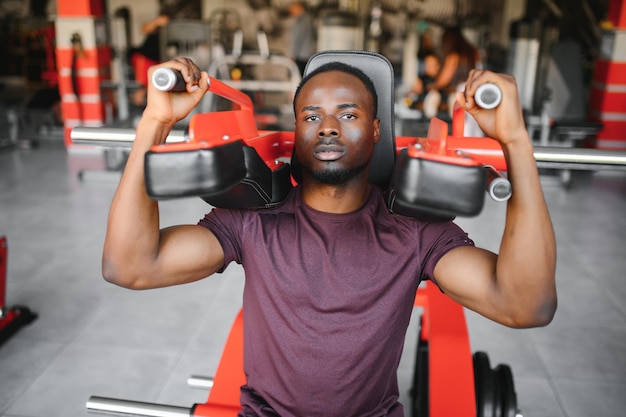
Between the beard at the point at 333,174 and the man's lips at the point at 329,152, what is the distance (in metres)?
0.02

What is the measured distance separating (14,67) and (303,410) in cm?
1253

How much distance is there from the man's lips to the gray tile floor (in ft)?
4.09

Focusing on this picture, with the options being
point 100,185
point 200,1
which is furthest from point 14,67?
point 100,185


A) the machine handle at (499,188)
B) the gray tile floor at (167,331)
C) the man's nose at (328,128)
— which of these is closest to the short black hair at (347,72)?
the man's nose at (328,128)

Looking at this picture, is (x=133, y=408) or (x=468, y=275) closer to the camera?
(x=468, y=275)

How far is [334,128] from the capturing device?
115 centimetres

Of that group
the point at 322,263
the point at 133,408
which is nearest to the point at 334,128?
the point at 322,263

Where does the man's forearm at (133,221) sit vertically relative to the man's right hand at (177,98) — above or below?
below

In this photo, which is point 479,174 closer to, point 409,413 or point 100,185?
point 409,413

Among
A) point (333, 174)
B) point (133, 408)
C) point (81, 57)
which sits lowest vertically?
point (133, 408)

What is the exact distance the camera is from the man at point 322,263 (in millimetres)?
1067

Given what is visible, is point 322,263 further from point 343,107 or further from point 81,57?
point 81,57

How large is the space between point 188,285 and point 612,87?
190 inches

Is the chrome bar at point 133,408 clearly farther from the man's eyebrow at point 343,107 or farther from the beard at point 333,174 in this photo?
the man's eyebrow at point 343,107
